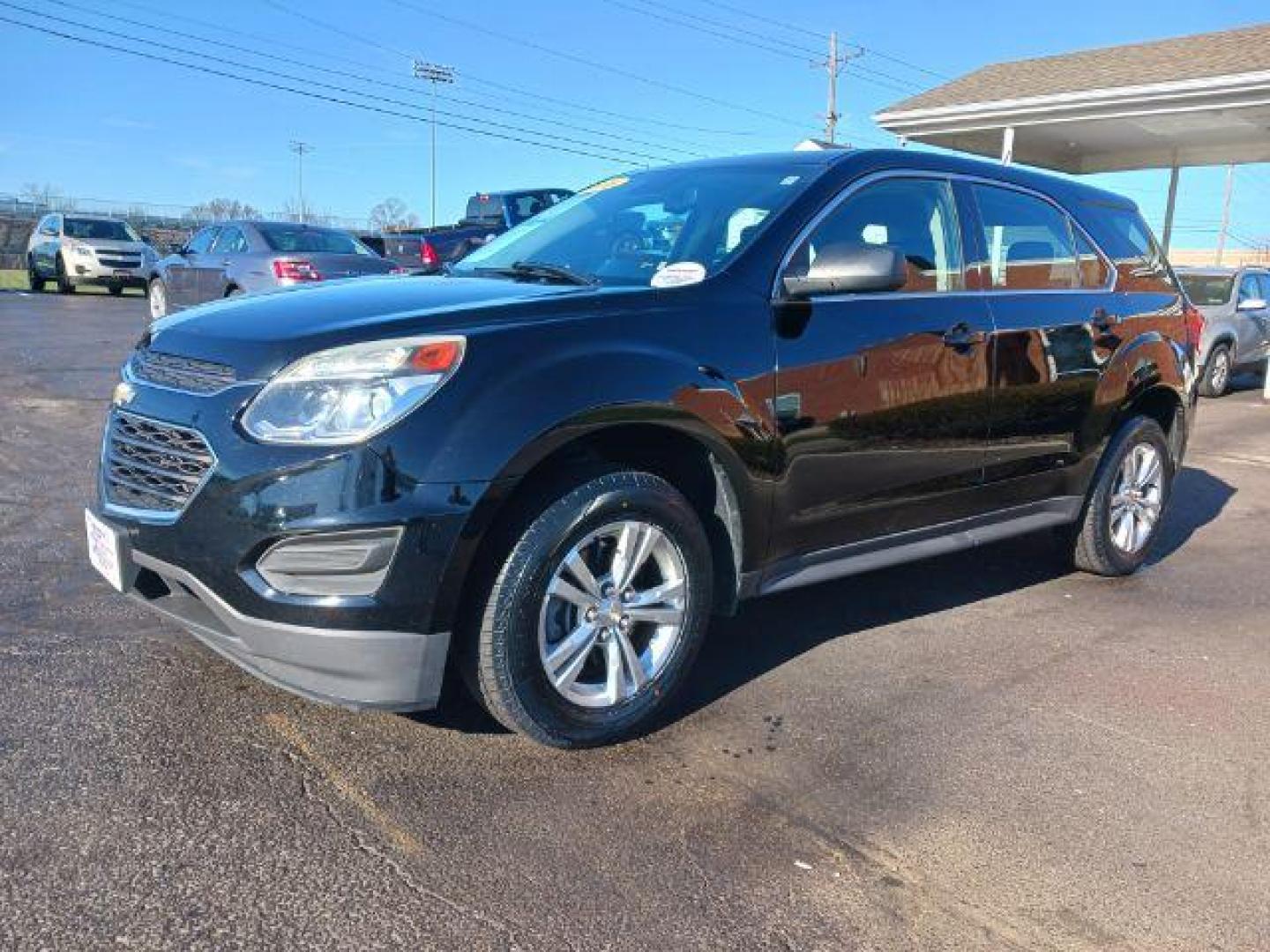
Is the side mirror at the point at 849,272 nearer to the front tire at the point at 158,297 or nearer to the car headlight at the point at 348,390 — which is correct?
the car headlight at the point at 348,390

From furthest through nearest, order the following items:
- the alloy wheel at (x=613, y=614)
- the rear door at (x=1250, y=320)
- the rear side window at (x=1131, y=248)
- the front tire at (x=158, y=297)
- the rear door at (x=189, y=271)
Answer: the front tire at (x=158, y=297) → the rear door at (x=1250, y=320) → the rear door at (x=189, y=271) → the rear side window at (x=1131, y=248) → the alloy wheel at (x=613, y=614)

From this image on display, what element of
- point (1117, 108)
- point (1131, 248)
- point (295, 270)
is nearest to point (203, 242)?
point (295, 270)

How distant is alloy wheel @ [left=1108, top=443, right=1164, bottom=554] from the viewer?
5172 millimetres

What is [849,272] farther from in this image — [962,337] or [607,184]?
[607,184]

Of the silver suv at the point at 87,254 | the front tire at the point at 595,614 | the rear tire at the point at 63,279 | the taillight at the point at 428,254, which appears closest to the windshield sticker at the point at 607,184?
the front tire at the point at 595,614

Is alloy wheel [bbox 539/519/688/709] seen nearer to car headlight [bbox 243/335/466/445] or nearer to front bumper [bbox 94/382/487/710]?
front bumper [bbox 94/382/487/710]

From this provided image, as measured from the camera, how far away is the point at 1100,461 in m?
4.98

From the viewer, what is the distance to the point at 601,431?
120 inches

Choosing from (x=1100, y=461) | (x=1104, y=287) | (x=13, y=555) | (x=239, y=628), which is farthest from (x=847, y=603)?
(x=13, y=555)

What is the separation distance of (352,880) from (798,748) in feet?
4.59

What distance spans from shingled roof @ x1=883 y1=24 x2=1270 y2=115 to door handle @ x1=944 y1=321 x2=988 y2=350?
13.4 metres

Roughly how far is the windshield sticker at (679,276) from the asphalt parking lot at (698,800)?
1.38 m

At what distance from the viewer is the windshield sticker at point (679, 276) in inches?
131

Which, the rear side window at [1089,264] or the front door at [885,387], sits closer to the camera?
the front door at [885,387]
